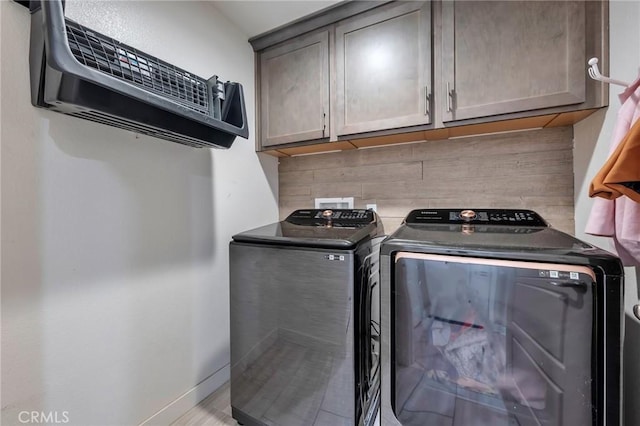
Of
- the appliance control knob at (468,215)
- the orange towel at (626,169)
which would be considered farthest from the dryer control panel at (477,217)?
the orange towel at (626,169)

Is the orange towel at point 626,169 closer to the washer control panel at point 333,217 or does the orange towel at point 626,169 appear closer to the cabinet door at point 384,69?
the cabinet door at point 384,69

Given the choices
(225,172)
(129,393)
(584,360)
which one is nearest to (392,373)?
(584,360)

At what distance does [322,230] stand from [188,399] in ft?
3.75

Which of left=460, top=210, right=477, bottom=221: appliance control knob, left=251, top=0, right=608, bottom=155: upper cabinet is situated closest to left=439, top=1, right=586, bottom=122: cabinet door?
left=251, top=0, right=608, bottom=155: upper cabinet

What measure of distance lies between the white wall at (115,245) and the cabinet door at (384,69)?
0.72 meters

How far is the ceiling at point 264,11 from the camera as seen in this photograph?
148 centimetres

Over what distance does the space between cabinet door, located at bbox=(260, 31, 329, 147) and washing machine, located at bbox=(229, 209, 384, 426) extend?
70 cm

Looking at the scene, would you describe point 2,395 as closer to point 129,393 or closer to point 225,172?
point 129,393

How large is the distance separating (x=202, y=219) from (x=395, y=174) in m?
1.24

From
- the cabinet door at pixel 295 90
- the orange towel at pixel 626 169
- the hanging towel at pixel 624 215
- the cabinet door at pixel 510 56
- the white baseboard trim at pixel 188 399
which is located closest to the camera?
the orange towel at pixel 626 169

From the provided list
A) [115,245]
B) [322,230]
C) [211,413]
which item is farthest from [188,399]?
[322,230]

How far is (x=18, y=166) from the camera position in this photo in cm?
87

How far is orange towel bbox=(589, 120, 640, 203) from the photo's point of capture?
62 cm

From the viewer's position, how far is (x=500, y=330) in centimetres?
86
